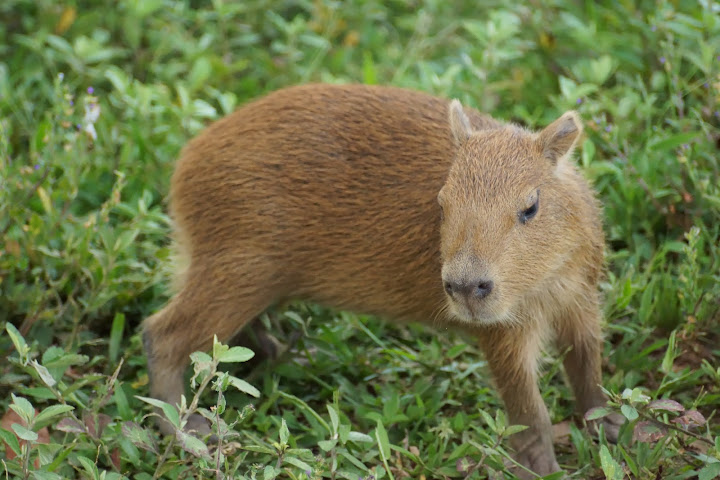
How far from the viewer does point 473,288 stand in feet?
10.4

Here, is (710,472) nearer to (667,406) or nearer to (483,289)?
(667,406)

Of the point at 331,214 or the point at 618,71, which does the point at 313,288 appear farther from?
the point at 618,71

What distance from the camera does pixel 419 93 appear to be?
4.15 metres

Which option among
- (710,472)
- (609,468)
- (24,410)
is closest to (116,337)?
(24,410)

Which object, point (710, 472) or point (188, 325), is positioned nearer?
point (710, 472)

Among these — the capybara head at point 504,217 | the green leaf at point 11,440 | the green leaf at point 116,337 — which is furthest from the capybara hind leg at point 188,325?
the capybara head at point 504,217

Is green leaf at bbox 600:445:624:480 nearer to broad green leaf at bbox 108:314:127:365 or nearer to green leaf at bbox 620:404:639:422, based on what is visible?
green leaf at bbox 620:404:639:422

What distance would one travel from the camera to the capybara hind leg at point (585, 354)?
3824mm

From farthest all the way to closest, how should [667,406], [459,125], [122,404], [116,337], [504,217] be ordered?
[116,337], [122,404], [459,125], [504,217], [667,406]

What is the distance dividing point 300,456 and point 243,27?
3.66m

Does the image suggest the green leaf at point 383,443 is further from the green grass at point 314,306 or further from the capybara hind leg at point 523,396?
the capybara hind leg at point 523,396

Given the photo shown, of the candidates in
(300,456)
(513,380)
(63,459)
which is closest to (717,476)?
(513,380)

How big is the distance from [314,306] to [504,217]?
1.45 metres

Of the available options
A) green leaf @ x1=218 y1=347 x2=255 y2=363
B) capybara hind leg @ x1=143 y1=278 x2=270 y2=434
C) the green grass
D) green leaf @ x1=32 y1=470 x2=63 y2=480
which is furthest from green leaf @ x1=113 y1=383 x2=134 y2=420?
green leaf @ x1=218 y1=347 x2=255 y2=363
